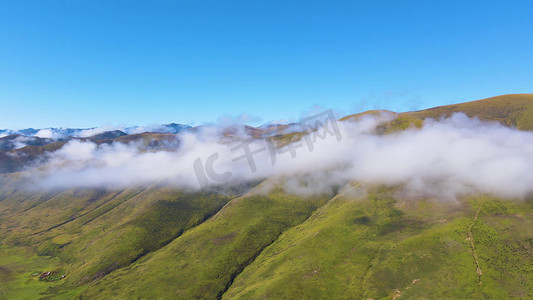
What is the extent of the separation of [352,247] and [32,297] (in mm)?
251137

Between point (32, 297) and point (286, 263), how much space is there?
19726 centimetres

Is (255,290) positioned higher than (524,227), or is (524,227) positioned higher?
(255,290)

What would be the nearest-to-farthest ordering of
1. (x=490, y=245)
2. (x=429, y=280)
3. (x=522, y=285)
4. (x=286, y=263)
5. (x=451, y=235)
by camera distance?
(x=522, y=285) < (x=429, y=280) < (x=490, y=245) < (x=451, y=235) < (x=286, y=263)

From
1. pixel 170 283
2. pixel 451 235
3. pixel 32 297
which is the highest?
pixel 32 297

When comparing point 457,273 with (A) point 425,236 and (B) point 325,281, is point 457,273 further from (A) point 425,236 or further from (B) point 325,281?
(B) point 325,281

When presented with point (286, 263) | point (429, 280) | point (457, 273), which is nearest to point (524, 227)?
point (457, 273)

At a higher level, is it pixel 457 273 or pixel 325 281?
pixel 325 281

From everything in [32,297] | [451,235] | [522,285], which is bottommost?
[522,285]

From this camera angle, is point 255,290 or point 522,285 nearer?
point 522,285

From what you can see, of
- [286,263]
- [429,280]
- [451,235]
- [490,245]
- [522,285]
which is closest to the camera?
[522,285]

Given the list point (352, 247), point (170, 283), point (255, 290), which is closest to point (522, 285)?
point (352, 247)

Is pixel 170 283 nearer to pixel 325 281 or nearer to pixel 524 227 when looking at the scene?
pixel 325 281

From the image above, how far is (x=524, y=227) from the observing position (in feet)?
558

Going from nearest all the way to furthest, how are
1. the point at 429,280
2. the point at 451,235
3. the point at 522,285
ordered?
1. the point at 522,285
2. the point at 429,280
3. the point at 451,235
